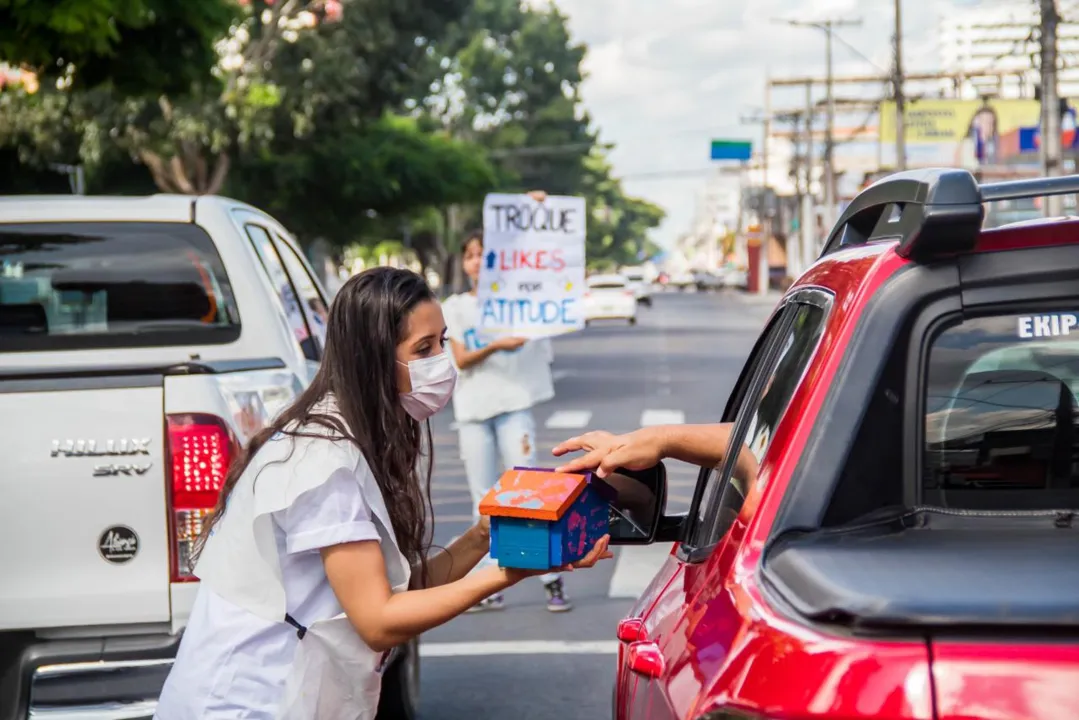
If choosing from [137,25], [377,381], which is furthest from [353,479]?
[137,25]

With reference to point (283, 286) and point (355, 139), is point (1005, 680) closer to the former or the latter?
point (283, 286)

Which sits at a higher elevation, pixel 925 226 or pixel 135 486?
pixel 925 226

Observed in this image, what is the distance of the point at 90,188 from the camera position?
112 feet

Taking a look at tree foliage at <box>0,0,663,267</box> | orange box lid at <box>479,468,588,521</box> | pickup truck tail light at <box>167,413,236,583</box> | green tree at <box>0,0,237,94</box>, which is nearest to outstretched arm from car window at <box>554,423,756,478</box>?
orange box lid at <box>479,468,588,521</box>

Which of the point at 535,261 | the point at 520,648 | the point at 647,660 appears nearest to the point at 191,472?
the point at 647,660

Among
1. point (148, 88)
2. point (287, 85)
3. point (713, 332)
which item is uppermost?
point (287, 85)

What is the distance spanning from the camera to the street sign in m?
82.6

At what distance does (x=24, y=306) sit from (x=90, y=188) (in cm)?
2932

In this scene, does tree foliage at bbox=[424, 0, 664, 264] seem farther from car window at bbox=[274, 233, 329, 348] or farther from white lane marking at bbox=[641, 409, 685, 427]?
car window at bbox=[274, 233, 329, 348]

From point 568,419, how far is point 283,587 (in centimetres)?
Result: 1703

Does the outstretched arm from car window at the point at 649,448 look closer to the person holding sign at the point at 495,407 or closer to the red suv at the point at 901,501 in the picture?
the red suv at the point at 901,501

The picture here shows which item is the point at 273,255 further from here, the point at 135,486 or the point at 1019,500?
the point at 1019,500

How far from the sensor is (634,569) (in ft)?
31.8

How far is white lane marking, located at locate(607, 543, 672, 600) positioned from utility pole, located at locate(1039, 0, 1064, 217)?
18128 millimetres
